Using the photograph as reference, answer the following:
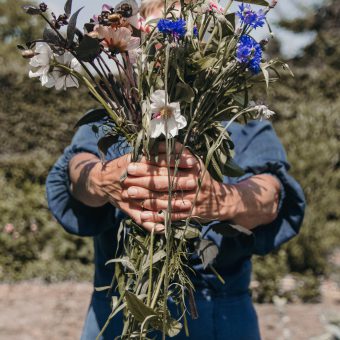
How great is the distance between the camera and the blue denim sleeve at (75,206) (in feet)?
6.49

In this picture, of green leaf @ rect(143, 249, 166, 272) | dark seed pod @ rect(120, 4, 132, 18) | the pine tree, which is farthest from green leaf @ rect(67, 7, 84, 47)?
the pine tree

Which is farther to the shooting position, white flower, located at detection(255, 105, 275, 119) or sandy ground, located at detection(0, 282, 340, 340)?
sandy ground, located at detection(0, 282, 340, 340)

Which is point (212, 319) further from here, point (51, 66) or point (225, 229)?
point (51, 66)

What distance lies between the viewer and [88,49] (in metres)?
1.53

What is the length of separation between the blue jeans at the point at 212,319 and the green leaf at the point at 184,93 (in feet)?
2.03

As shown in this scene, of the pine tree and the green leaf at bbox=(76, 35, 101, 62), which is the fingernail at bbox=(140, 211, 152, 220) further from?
the pine tree

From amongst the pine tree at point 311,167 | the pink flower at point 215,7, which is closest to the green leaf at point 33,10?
the pink flower at point 215,7

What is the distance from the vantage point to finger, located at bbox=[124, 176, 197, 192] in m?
1.64

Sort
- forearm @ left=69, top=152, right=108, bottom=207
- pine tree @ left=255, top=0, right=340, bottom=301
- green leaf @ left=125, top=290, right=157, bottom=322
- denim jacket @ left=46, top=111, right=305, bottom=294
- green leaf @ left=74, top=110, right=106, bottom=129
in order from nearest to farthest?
1. green leaf @ left=125, top=290, right=157, bottom=322
2. green leaf @ left=74, top=110, right=106, bottom=129
3. forearm @ left=69, top=152, right=108, bottom=207
4. denim jacket @ left=46, top=111, right=305, bottom=294
5. pine tree @ left=255, top=0, right=340, bottom=301

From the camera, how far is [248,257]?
6.66ft

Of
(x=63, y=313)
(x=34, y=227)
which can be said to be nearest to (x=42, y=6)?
(x=63, y=313)

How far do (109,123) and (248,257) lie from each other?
0.63 m

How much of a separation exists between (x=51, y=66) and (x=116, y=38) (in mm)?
168

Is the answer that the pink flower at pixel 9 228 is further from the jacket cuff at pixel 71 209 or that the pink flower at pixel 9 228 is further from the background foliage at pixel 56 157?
the jacket cuff at pixel 71 209
